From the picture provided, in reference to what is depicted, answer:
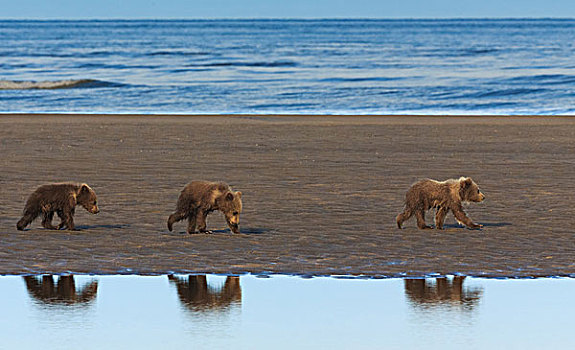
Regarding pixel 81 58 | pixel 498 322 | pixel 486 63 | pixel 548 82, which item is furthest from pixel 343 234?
pixel 81 58

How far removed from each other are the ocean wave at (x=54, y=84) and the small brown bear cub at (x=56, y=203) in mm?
38191

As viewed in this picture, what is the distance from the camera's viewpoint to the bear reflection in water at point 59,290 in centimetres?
830

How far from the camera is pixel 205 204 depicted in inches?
438

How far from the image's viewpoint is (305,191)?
14883mm

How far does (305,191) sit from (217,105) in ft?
75.6

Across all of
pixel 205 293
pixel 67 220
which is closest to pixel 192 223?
pixel 67 220

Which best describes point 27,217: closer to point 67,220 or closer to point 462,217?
point 67,220

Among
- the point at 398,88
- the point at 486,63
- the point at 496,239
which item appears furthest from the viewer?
the point at 486,63

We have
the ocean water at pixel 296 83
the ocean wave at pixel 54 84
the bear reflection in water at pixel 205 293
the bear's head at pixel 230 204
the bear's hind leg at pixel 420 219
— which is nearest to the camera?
the bear reflection in water at pixel 205 293

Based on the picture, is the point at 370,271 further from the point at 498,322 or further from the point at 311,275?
the point at 498,322

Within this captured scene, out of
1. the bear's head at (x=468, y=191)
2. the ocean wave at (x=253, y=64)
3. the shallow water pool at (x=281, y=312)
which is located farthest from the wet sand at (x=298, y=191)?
the ocean wave at (x=253, y=64)

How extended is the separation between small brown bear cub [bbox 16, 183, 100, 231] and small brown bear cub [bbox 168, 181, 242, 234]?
40.0 inches

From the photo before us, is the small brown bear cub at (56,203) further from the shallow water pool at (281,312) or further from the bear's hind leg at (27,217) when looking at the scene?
the shallow water pool at (281,312)

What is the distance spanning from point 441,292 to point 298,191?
6336 mm
